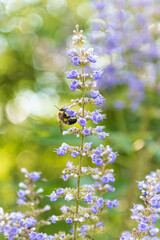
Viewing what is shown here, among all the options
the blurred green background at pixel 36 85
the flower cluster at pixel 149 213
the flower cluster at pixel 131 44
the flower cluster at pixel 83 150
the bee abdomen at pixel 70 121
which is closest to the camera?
the flower cluster at pixel 149 213

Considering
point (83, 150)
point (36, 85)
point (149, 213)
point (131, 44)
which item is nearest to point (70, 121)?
point (83, 150)

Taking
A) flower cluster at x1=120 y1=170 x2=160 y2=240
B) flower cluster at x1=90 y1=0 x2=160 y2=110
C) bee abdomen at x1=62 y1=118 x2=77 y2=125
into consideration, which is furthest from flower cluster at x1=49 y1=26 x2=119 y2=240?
flower cluster at x1=90 y1=0 x2=160 y2=110

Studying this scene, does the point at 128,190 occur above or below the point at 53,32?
below

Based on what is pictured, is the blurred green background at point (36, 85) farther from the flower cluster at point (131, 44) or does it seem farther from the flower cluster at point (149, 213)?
the flower cluster at point (149, 213)

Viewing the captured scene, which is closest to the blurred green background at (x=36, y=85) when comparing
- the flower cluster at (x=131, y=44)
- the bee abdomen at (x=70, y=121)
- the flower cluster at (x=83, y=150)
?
the flower cluster at (x=131, y=44)

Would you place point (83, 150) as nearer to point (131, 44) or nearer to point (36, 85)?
point (131, 44)

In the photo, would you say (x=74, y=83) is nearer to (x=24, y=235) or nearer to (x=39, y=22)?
(x=24, y=235)

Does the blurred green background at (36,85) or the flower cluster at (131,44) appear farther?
Result: the blurred green background at (36,85)

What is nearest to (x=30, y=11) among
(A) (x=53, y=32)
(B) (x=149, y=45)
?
(A) (x=53, y=32)

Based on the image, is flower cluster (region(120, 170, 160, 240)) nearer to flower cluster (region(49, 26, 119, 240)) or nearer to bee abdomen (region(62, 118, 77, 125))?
flower cluster (region(49, 26, 119, 240))
